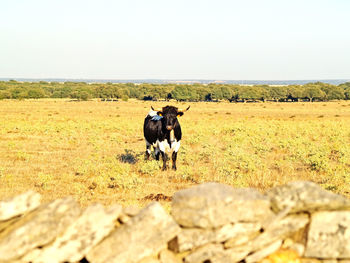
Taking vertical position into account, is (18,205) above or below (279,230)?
above

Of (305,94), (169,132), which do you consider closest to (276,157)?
(169,132)

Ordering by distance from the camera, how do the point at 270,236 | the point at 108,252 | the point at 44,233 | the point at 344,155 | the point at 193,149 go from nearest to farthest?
the point at 44,233
the point at 108,252
the point at 270,236
the point at 344,155
the point at 193,149

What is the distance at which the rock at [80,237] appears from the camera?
179 inches

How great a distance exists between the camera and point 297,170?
14945 mm

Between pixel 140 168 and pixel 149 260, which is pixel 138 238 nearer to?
pixel 149 260

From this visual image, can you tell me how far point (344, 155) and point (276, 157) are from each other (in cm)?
309

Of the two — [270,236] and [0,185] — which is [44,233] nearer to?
[270,236]

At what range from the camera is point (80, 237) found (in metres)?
4.71

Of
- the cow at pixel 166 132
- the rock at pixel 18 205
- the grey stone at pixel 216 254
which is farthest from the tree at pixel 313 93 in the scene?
the rock at pixel 18 205

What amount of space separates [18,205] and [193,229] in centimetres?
223

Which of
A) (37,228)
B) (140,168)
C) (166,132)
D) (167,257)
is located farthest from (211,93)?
(37,228)

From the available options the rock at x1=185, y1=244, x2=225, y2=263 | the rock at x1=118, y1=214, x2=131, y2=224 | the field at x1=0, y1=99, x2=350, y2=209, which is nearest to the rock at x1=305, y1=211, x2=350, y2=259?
the rock at x1=185, y1=244, x2=225, y2=263

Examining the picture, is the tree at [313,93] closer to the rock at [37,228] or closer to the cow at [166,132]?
the cow at [166,132]

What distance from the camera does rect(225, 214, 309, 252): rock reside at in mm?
5176
